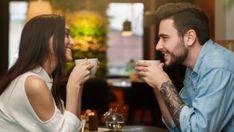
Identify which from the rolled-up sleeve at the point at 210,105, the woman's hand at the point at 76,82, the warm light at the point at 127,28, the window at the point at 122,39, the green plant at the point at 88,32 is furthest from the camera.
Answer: the window at the point at 122,39

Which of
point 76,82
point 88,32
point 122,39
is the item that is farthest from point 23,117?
point 122,39

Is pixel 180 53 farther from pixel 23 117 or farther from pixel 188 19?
pixel 23 117

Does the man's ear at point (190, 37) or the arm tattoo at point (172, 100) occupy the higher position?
the man's ear at point (190, 37)

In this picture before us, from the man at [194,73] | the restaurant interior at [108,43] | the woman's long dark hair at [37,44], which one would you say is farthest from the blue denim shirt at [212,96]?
the restaurant interior at [108,43]

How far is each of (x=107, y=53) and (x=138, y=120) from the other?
7.19 ft

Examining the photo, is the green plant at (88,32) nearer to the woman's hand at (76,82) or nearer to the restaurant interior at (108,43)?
the restaurant interior at (108,43)

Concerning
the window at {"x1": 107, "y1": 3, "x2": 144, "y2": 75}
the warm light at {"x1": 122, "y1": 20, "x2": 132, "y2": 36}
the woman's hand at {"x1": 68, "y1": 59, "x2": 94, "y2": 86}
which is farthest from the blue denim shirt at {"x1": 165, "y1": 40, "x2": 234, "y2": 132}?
the window at {"x1": 107, "y1": 3, "x2": 144, "y2": 75}

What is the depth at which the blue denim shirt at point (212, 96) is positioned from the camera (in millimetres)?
1455

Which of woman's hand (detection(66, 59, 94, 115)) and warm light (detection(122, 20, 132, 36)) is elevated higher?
warm light (detection(122, 20, 132, 36))

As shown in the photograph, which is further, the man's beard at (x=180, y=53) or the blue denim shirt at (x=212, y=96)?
the man's beard at (x=180, y=53)

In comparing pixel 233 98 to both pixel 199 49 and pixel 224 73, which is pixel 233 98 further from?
pixel 199 49

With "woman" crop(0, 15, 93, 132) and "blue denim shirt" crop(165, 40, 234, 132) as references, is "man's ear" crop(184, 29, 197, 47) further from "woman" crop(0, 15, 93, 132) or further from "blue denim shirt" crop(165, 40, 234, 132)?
"woman" crop(0, 15, 93, 132)

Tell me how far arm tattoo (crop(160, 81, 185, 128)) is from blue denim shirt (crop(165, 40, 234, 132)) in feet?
0.09

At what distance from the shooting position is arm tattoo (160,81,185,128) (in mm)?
1531
